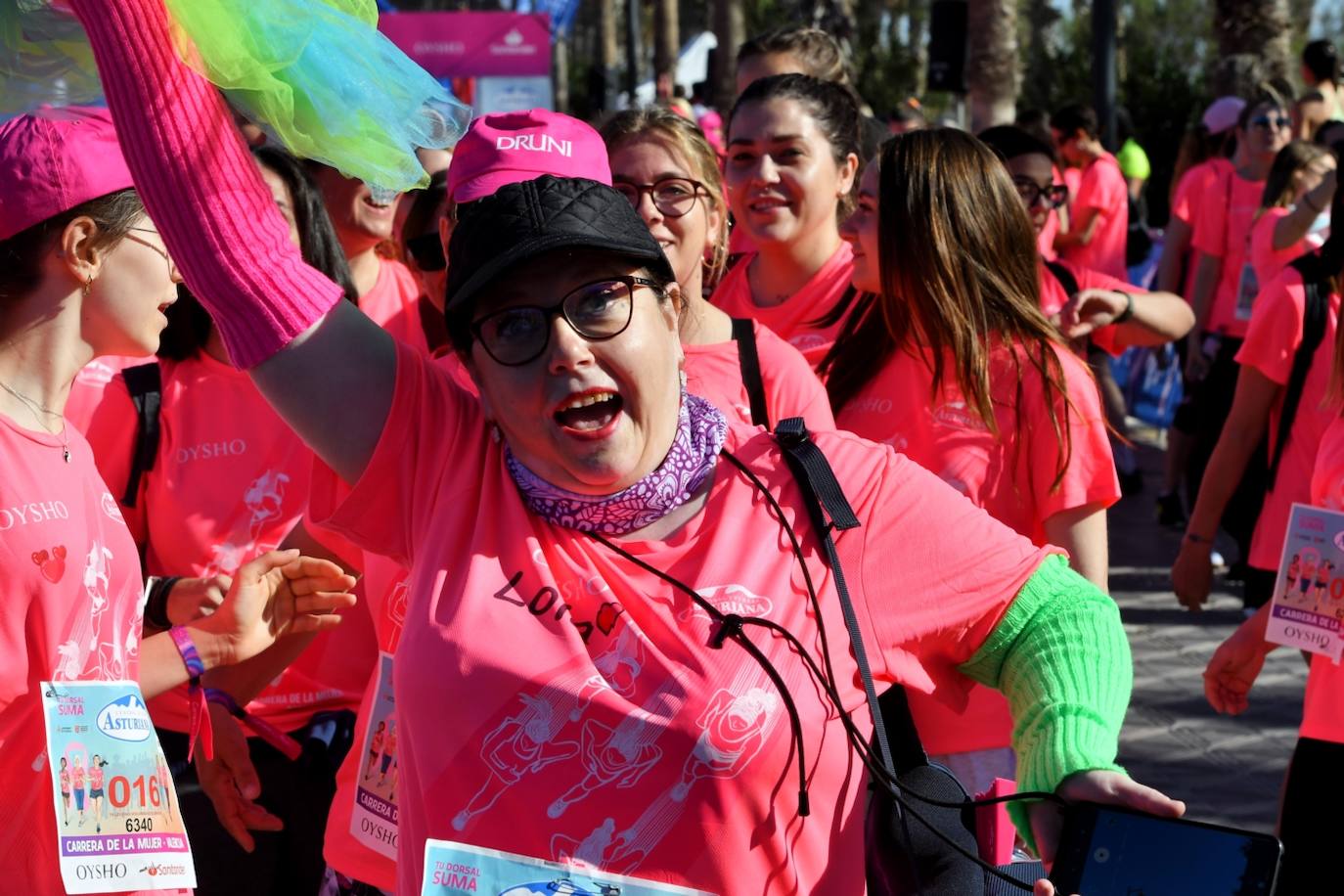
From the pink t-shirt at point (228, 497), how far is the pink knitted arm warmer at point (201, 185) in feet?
5.60

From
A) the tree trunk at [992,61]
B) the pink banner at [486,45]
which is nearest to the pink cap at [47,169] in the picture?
the tree trunk at [992,61]

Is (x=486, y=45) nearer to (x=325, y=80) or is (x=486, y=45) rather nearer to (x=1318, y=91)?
(x=1318, y=91)

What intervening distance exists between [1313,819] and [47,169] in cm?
296

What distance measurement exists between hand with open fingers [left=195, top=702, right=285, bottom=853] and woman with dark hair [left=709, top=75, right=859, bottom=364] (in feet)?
5.93

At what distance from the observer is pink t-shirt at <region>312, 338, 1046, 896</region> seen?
2029mm

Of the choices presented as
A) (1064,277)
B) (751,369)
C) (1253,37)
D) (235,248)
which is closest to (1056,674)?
(235,248)

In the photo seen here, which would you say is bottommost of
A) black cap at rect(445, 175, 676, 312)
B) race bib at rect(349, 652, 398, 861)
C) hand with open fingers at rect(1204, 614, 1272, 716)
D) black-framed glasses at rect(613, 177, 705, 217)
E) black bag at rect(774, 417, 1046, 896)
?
hand with open fingers at rect(1204, 614, 1272, 716)

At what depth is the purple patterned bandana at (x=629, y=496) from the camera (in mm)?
2162

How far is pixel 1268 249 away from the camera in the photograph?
26.1 ft

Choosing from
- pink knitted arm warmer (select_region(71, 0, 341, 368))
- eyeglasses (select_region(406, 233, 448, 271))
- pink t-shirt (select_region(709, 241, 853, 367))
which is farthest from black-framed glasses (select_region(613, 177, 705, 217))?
pink knitted arm warmer (select_region(71, 0, 341, 368))

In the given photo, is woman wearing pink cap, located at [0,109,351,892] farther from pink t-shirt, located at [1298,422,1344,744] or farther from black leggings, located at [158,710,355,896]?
pink t-shirt, located at [1298,422,1344,744]

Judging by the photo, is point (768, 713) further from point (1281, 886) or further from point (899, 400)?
point (1281, 886)

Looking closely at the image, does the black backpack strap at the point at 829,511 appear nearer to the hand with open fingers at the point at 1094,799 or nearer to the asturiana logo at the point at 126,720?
the hand with open fingers at the point at 1094,799

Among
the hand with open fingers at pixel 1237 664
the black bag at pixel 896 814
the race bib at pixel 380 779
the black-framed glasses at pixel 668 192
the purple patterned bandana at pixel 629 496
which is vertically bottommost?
the hand with open fingers at pixel 1237 664
